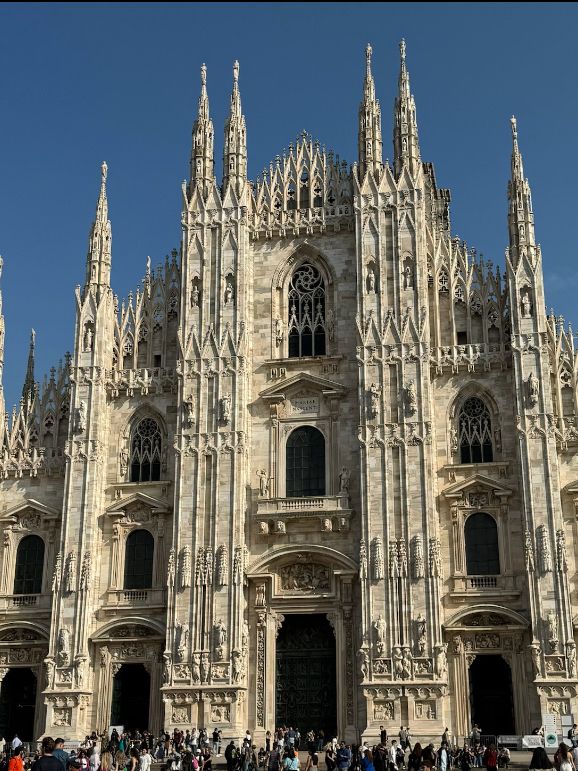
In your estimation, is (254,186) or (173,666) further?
(254,186)

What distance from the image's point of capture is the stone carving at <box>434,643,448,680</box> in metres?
32.3

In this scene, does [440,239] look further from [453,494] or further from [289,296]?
[453,494]

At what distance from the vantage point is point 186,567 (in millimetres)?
35094

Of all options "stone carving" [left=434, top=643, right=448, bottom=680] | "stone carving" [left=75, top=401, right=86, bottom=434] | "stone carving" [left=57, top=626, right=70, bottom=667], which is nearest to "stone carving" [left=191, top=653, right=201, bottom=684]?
"stone carving" [left=57, top=626, right=70, bottom=667]

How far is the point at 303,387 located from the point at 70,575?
1005 cm

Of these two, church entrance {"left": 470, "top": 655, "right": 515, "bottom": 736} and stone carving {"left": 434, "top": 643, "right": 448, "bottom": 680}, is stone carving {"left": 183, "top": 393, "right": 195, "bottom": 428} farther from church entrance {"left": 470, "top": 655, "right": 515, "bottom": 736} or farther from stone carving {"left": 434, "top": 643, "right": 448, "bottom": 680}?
church entrance {"left": 470, "top": 655, "right": 515, "bottom": 736}

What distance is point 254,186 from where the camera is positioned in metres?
40.5

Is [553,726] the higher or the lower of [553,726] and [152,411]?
the lower

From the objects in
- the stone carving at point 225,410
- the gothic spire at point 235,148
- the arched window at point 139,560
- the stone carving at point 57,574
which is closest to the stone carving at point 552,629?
the stone carving at point 225,410

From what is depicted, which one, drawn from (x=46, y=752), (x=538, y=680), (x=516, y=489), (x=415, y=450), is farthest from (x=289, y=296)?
(x=46, y=752)

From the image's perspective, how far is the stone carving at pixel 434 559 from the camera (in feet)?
109

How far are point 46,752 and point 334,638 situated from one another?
22.7 meters

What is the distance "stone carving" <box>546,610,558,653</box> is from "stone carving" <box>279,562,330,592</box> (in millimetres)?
7067

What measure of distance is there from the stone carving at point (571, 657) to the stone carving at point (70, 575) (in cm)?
1592
